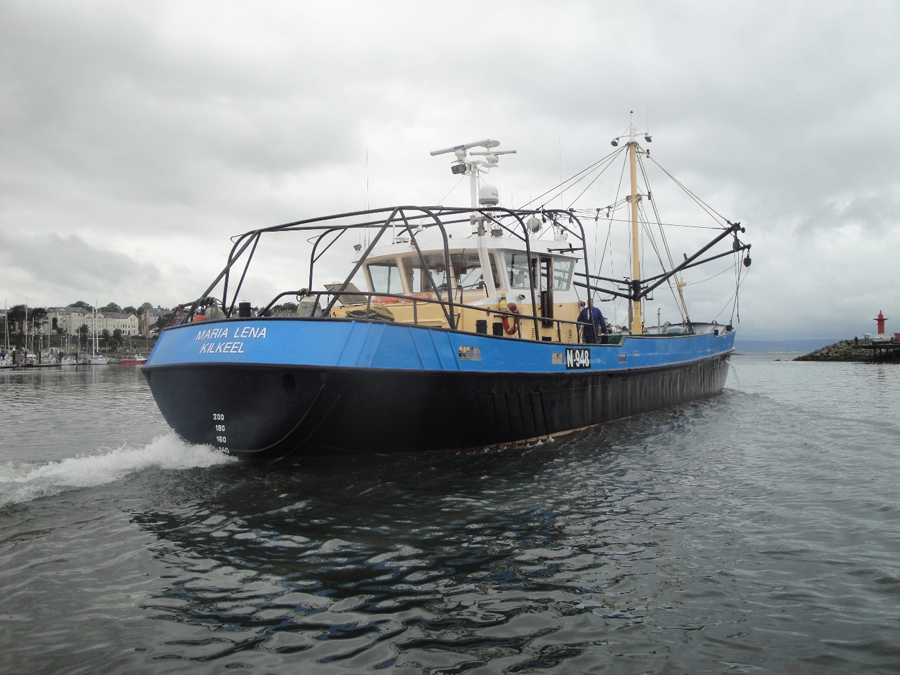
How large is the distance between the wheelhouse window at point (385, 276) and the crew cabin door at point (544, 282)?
101 inches

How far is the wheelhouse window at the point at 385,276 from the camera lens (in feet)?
38.0

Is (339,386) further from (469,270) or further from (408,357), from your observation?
(469,270)

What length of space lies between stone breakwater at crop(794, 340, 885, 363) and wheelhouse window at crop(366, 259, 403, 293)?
200 feet

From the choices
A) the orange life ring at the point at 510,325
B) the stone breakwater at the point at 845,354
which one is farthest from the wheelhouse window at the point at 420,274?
the stone breakwater at the point at 845,354

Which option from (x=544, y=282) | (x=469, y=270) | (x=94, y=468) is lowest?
(x=94, y=468)

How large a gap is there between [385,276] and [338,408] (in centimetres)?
473

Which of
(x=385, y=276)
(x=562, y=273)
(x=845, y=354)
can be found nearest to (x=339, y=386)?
(x=385, y=276)

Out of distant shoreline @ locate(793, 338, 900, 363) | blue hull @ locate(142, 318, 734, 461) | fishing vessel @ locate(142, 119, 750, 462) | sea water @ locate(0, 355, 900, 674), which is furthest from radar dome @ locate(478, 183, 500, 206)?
distant shoreline @ locate(793, 338, 900, 363)

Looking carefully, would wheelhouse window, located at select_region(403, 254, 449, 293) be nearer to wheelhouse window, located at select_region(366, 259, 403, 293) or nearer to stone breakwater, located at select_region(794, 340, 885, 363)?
wheelhouse window, located at select_region(366, 259, 403, 293)

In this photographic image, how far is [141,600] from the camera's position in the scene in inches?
155

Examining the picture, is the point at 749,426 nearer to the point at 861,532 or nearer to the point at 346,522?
the point at 861,532

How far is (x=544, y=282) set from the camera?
12.5 meters

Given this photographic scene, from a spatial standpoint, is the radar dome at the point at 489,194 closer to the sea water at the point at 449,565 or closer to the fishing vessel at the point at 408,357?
the fishing vessel at the point at 408,357

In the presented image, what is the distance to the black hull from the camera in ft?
23.7
